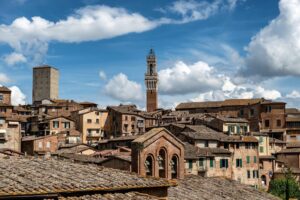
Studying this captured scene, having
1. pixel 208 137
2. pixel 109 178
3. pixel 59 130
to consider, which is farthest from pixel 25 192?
pixel 59 130

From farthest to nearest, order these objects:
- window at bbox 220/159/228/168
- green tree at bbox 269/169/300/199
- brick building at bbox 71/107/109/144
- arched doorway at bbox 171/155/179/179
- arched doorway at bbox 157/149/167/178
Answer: brick building at bbox 71/107/109/144 → window at bbox 220/159/228/168 → green tree at bbox 269/169/300/199 → arched doorway at bbox 171/155/179/179 → arched doorway at bbox 157/149/167/178

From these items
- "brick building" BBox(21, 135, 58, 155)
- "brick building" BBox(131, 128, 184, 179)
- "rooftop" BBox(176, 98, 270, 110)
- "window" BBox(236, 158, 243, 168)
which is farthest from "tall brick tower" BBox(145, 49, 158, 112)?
"brick building" BBox(131, 128, 184, 179)

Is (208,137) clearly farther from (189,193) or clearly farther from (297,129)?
(189,193)

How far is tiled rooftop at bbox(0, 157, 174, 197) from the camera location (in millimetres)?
13414

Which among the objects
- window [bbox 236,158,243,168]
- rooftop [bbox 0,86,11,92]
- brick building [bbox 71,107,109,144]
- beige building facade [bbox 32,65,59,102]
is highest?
beige building facade [bbox 32,65,59,102]

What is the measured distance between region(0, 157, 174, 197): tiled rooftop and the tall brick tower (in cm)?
14877

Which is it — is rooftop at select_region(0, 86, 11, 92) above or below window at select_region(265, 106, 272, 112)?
above

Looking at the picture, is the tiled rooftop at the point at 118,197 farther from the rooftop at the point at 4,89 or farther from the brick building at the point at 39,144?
the rooftop at the point at 4,89

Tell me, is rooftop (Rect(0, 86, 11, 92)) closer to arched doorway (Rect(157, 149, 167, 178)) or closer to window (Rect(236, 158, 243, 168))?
window (Rect(236, 158, 243, 168))

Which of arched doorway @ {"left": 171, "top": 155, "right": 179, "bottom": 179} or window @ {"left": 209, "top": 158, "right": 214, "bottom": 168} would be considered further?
window @ {"left": 209, "top": 158, "right": 214, "bottom": 168}

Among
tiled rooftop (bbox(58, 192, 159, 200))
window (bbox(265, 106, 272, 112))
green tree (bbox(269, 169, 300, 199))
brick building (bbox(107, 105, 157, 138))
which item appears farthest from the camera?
window (bbox(265, 106, 272, 112))

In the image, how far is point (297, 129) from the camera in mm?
99875

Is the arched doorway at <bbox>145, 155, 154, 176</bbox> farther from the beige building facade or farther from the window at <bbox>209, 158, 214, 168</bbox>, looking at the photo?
the beige building facade

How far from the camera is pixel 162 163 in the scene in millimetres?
28172
